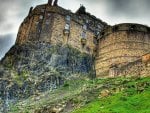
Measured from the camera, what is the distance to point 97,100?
1588 inches

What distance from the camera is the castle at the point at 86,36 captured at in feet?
204

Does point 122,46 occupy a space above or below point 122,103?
above

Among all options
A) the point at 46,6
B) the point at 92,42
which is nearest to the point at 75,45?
the point at 92,42

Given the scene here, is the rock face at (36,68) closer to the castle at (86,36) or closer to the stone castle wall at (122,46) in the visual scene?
the castle at (86,36)

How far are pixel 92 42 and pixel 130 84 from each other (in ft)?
81.3

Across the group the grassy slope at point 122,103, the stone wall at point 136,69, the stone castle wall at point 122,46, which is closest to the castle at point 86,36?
the stone castle wall at point 122,46

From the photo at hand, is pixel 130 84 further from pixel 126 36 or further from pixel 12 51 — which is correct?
pixel 12 51

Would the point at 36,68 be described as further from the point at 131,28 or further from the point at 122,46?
the point at 131,28

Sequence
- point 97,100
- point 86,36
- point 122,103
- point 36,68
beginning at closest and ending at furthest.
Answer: point 122,103
point 97,100
point 36,68
point 86,36

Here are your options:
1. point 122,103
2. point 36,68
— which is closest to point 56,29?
point 36,68

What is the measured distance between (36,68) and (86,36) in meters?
14.3

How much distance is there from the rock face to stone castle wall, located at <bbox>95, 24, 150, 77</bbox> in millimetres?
2695

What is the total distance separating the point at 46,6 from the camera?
216 feet

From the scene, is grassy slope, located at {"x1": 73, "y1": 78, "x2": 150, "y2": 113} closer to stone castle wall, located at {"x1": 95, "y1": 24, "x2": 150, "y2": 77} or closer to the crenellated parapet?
stone castle wall, located at {"x1": 95, "y1": 24, "x2": 150, "y2": 77}
